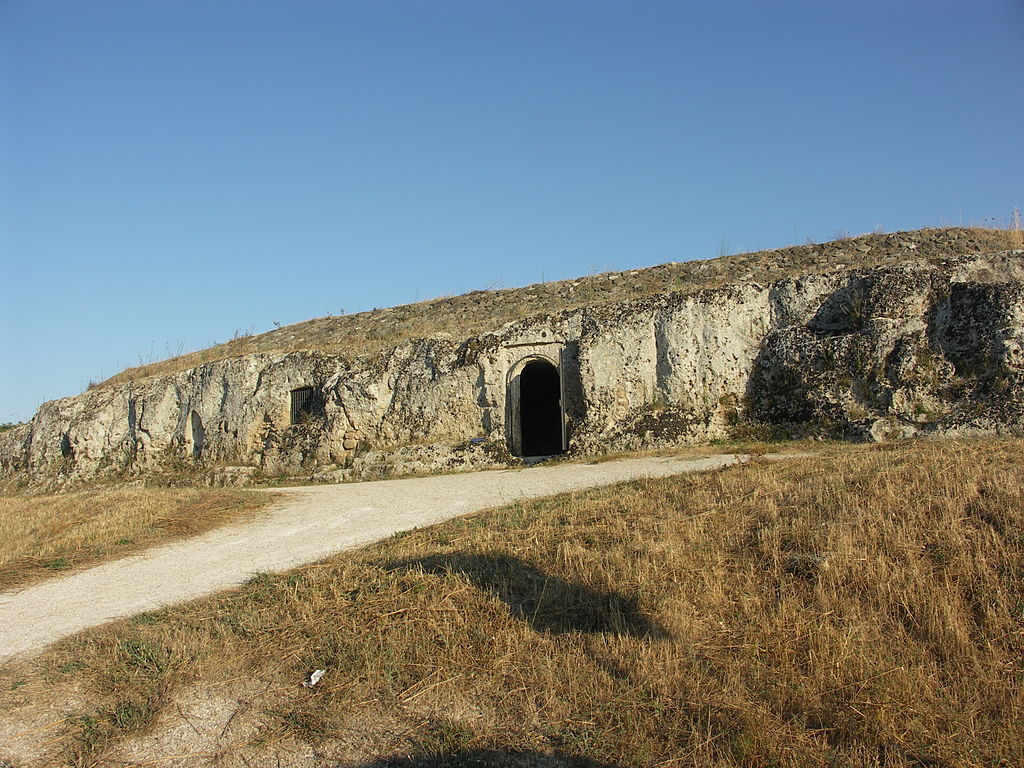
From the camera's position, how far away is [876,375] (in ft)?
53.6

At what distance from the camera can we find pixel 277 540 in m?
11.4

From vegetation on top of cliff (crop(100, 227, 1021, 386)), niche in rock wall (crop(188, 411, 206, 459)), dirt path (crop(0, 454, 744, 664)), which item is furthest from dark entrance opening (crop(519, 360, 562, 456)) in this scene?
niche in rock wall (crop(188, 411, 206, 459))

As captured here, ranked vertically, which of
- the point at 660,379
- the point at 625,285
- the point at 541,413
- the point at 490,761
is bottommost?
the point at 490,761

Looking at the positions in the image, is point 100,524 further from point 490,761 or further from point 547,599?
point 490,761

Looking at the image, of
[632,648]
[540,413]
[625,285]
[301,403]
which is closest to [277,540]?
[632,648]

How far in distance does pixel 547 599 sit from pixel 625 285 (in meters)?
17.8

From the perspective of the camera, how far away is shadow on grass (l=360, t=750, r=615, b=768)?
4754mm

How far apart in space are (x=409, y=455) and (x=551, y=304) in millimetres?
7291

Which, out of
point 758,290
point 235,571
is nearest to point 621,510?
point 235,571

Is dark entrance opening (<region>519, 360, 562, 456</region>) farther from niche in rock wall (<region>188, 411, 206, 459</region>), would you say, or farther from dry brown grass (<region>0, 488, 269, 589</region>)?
dry brown grass (<region>0, 488, 269, 589</region>)

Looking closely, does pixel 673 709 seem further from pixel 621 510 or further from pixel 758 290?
pixel 758 290

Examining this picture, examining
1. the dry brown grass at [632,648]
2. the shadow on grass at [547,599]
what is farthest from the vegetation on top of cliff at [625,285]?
the shadow on grass at [547,599]

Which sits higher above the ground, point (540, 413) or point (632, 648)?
point (540, 413)

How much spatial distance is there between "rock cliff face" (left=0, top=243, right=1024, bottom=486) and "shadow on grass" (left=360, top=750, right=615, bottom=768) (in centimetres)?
1298
